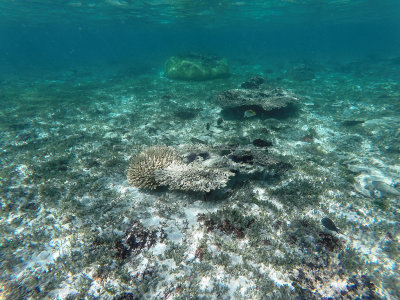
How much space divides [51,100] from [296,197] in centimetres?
2004

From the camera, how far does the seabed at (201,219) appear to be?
403 cm

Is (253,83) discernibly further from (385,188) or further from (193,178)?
(193,178)

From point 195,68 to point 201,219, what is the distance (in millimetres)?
21189

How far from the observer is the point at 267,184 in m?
6.68

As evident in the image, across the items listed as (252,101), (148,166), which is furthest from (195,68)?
(148,166)

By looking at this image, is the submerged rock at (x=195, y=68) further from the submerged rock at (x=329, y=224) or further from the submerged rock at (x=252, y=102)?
the submerged rock at (x=329, y=224)

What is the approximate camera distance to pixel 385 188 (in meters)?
6.83

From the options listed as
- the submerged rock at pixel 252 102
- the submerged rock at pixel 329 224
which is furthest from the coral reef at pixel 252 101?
the submerged rock at pixel 329 224

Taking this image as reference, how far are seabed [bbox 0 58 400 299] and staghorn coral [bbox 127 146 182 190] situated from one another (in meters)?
0.31

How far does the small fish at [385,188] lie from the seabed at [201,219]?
0.03 m

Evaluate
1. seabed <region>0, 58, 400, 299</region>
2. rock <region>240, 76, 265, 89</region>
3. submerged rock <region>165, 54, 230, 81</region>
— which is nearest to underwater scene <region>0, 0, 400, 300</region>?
seabed <region>0, 58, 400, 299</region>

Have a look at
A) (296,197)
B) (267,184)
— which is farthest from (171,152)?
(296,197)

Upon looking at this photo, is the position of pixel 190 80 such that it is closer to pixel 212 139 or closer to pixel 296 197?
pixel 212 139

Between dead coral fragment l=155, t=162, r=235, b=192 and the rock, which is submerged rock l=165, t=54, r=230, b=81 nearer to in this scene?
the rock
